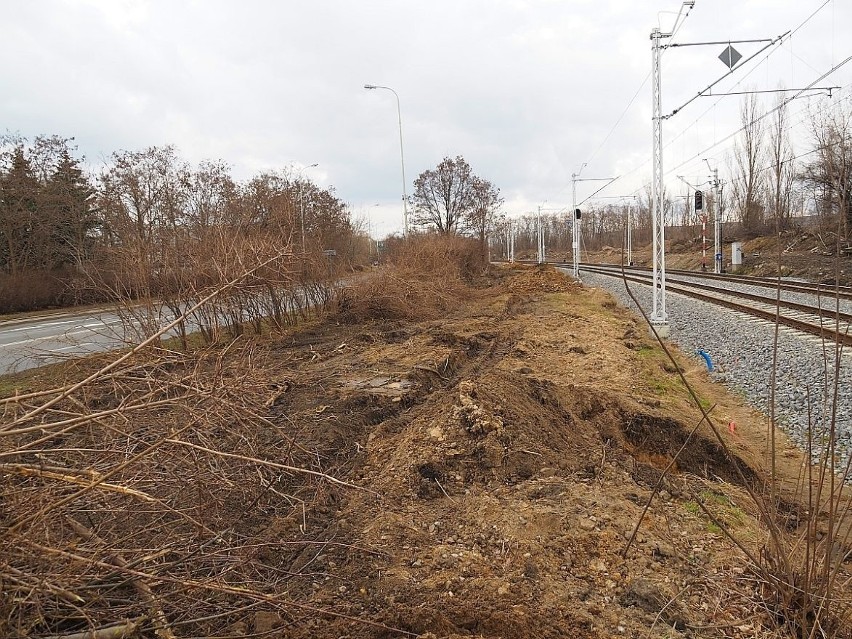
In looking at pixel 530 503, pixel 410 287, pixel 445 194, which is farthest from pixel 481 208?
pixel 530 503

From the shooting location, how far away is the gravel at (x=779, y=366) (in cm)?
629

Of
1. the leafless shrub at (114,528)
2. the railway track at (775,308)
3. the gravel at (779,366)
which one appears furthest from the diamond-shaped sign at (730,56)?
the leafless shrub at (114,528)

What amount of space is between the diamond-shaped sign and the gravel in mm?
5420

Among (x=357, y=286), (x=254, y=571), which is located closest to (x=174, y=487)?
(x=254, y=571)

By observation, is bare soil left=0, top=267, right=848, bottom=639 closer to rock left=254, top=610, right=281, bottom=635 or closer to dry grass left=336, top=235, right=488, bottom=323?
rock left=254, top=610, right=281, bottom=635

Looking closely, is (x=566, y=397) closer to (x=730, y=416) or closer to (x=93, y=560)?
(x=730, y=416)

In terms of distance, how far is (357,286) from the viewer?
1559 cm

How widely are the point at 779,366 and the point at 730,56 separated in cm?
624

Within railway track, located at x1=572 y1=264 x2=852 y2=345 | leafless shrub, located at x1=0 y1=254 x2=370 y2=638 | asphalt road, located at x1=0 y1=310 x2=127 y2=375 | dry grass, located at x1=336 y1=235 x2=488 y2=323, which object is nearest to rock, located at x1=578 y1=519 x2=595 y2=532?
leafless shrub, located at x1=0 y1=254 x2=370 y2=638

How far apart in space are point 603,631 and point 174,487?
255cm

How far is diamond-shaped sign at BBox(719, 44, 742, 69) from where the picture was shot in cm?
1042

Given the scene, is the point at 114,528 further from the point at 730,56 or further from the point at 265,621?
the point at 730,56

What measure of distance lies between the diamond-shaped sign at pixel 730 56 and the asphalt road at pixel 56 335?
38.7 ft

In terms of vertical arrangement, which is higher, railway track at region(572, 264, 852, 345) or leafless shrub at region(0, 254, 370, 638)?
leafless shrub at region(0, 254, 370, 638)
